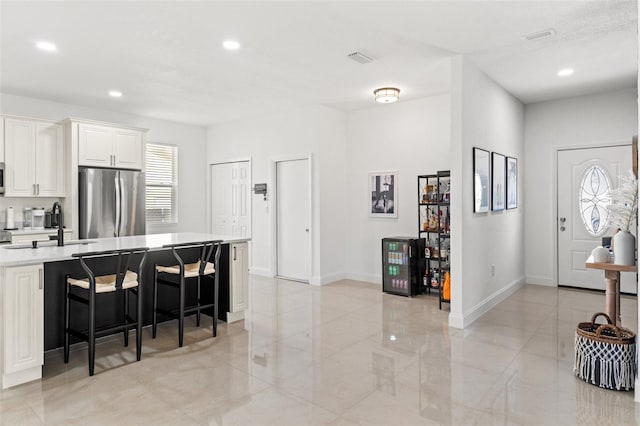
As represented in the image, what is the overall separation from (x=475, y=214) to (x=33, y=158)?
18.9ft

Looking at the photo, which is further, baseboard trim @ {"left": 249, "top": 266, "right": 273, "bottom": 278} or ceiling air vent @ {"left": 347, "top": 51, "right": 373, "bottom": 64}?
baseboard trim @ {"left": 249, "top": 266, "right": 273, "bottom": 278}

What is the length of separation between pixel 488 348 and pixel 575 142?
3.90 meters

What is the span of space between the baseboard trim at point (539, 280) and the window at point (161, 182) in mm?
6188

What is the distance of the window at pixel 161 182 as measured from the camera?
7.17m

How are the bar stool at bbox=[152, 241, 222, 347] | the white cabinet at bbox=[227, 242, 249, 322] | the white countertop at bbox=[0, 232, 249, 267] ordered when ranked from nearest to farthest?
the white countertop at bbox=[0, 232, 249, 267], the bar stool at bbox=[152, 241, 222, 347], the white cabinet at bbox=[227, 242, 249, 322]

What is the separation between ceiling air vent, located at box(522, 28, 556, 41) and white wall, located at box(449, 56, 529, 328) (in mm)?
649

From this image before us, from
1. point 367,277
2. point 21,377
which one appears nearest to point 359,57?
point 367,277

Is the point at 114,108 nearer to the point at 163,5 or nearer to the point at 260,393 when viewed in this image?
the point at 163,5

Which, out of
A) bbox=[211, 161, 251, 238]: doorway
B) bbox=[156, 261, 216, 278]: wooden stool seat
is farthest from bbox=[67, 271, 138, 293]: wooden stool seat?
bbox=[211, 161, 251, 238]: doorway

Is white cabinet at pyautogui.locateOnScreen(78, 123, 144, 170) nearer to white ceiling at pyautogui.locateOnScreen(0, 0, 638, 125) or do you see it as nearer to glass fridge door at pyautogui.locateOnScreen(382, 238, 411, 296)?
white ceiling at pyautogui.locateOnScreen(0, 0, 638, 125)

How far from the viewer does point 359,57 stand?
4.15 m

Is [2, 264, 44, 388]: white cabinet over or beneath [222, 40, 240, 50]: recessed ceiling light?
beneath

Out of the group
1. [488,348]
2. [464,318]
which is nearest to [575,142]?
[464,318]

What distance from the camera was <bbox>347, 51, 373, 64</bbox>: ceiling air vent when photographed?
13.4 ft
